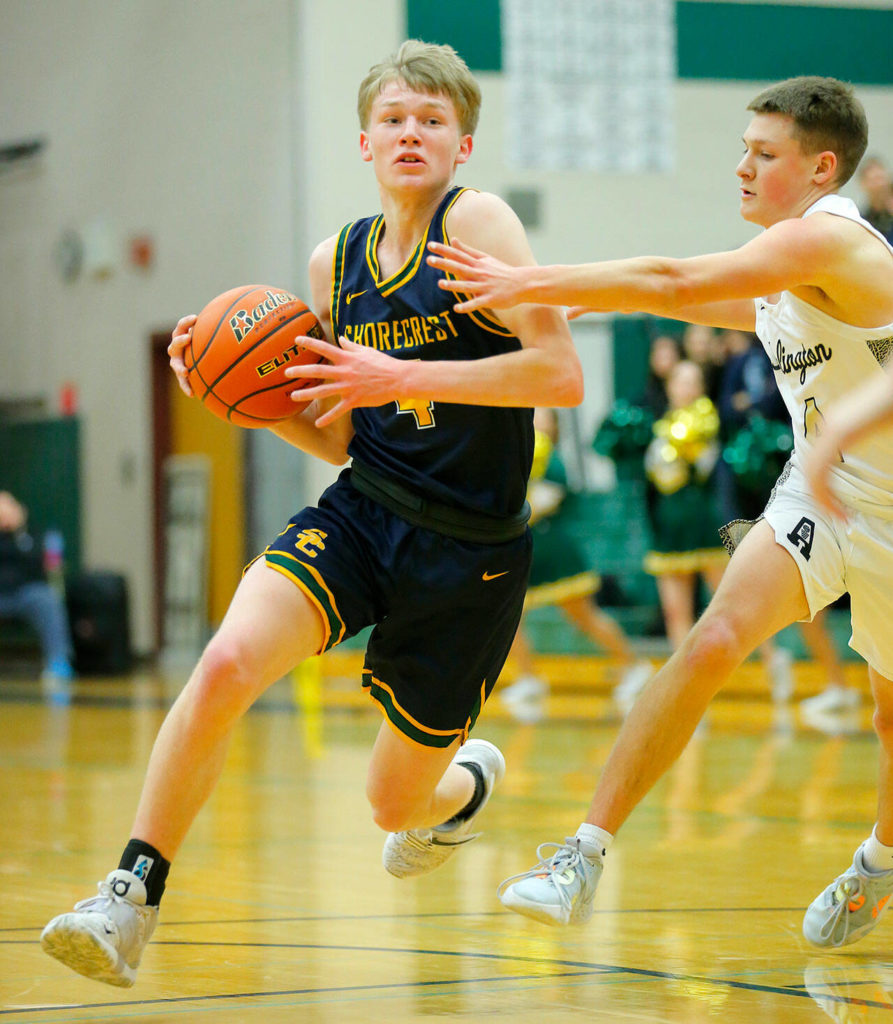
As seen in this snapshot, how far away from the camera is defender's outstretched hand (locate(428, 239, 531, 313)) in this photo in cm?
286

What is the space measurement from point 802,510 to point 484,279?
869mm

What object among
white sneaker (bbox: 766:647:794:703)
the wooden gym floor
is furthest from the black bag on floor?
white sneaker (bbox: 766:647:794:703)

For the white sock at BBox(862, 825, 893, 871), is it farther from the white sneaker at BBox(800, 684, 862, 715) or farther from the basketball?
the white sneaker at BBox(800, 684, 862, 715)

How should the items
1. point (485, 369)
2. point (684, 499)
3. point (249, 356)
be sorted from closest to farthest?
point (485, 369), point (249, 356), point (684, 499)

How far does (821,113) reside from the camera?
3.23 meters

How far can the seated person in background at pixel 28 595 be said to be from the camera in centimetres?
1212

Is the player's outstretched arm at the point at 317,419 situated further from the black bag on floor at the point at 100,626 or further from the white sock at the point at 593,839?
the black bag on floor at the point at 100,626

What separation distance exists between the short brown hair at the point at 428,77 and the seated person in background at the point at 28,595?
926 cm

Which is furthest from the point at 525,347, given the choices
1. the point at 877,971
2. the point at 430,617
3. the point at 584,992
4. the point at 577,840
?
the point at 877,971

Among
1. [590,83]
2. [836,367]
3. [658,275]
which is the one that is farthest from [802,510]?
[590,83]

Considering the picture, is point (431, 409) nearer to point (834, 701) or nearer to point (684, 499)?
point (834, 701)

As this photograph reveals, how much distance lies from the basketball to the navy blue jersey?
117 millimetres

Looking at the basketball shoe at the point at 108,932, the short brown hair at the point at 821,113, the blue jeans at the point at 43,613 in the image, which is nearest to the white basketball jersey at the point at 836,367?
the short brown hair at the point at 821,113

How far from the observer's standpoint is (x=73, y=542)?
48.6 feet
